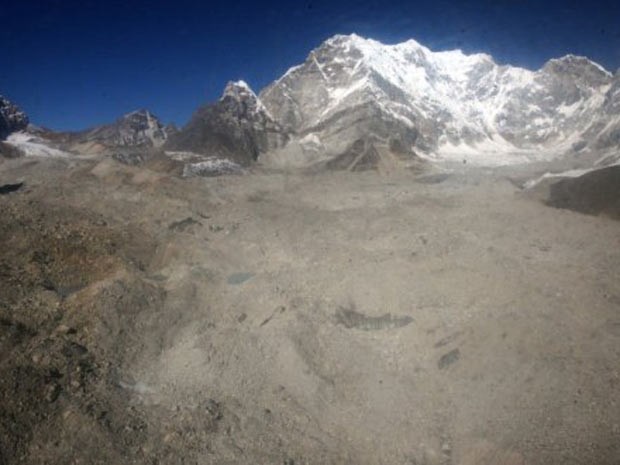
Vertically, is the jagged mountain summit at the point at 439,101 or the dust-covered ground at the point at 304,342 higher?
the jagged mountain summit at the point at 439,101

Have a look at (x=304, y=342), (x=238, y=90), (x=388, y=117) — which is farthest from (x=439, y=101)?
(x=304, y=342)

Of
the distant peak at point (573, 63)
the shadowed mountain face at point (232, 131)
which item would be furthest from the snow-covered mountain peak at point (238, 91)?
the distant peak at point (573, 63)

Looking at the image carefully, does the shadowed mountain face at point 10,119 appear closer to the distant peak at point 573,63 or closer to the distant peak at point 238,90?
the distant peak at point 238,90

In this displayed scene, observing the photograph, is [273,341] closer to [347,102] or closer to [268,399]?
[268,399]

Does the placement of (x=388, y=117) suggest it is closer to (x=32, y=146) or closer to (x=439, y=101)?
(x=439, y=101)

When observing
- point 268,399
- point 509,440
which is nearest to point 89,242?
point 268,399

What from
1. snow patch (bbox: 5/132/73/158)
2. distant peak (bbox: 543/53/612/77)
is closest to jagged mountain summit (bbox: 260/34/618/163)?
distant peak (bbox: 543/53/612/77)
